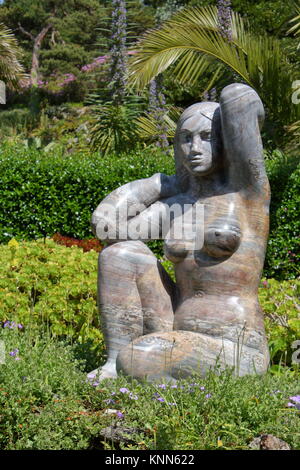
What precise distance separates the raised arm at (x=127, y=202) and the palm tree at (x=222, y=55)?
17.0ft

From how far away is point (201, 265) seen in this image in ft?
11.4

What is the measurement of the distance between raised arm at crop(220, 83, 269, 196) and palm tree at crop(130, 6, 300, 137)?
5474mm

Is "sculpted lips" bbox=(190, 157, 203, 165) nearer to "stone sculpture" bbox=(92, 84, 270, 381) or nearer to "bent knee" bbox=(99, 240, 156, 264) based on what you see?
"stone sculpture" bbox=(92, 84, 270, 381)

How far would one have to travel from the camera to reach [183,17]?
378 inches

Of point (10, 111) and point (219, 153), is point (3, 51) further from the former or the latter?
point (10, 111)

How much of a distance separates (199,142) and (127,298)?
3.06 feet

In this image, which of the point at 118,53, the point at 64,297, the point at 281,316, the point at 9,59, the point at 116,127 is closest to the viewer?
the point at 281,316

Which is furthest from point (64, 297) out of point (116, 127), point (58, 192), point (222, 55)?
point (116, 127)

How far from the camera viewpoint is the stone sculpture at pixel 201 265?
3312mm

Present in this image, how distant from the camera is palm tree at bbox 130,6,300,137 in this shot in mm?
8742

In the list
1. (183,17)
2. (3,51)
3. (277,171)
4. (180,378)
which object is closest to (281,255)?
(277,171)

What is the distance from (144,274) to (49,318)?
2.10 metres

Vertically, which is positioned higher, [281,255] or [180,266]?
[180,266]

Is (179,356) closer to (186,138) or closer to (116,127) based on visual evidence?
(186,138)
